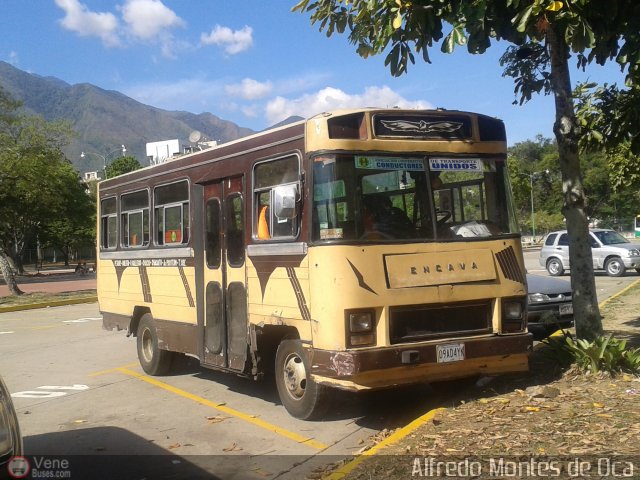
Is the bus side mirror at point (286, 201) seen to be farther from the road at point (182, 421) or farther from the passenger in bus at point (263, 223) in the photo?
the road at point (182, 421)

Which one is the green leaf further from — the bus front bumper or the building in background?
the building in background

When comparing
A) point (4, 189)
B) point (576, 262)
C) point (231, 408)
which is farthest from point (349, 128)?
point (4, 189)

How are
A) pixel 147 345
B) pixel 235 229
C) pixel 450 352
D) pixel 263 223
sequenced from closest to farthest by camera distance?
pixel 450 352 → pixel 263 223 → pixel 235 229 → pixel 147 345

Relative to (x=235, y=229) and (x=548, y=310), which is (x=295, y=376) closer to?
(x=235, y=229)

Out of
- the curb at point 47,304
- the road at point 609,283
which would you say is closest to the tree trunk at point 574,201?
the road at point 609,283

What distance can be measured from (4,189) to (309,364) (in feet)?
77.2

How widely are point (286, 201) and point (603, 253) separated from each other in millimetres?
20397

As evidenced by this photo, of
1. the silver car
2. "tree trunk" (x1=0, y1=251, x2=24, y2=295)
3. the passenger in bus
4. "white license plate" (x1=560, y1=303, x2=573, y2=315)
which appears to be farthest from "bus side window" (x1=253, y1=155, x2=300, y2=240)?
"tree trunk" (x1=0, y1=251, x2=24, y2=295)

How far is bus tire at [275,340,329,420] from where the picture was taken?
6.52m

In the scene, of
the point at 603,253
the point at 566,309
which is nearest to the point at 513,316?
the point at 566,309

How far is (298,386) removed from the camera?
267 inches

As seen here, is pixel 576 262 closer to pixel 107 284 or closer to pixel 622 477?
pixel 622 477

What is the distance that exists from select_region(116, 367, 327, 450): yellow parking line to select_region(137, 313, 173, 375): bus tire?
0.17 metres

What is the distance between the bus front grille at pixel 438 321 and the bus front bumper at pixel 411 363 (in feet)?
0.37
